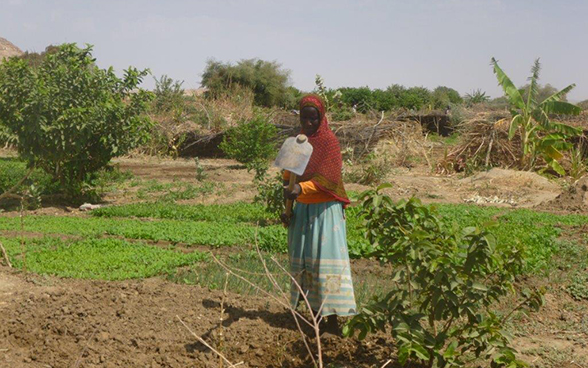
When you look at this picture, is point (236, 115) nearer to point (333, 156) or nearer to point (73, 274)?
point (73, 274)

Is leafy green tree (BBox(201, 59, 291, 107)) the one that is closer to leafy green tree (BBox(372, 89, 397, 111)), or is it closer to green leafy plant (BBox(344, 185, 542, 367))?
leafy green tree (BBox(372, 89, 397, 111))

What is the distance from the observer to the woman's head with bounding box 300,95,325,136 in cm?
496

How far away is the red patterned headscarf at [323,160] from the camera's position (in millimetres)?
4969

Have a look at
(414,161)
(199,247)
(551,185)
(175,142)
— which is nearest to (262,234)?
(199,247)

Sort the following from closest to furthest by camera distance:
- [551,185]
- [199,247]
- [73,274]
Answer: [73,274]
[199,247]
[551,185]

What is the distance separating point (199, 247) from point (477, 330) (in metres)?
5.20

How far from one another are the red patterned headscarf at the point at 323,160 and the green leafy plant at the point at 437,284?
1.97 feet

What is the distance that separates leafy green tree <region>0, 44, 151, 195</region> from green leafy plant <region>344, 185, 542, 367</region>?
26.6ft

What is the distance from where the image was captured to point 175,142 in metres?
20.9

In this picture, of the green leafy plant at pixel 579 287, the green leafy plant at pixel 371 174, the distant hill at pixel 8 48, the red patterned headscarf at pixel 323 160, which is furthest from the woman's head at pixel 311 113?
the distant hill at pixel 8 48

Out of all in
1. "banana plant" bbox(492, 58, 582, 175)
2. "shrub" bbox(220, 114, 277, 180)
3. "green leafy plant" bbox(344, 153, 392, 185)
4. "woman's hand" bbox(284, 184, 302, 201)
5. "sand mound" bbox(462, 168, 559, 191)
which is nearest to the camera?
"woman's hand" bbox(284, 184, 302, 201)

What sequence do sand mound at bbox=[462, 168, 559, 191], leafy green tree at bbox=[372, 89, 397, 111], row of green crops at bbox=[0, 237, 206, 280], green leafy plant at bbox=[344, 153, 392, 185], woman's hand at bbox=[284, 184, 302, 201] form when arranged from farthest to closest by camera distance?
leafy green tree at bbox=[372, 89, 397, 111] → sand mound at bbox=[462, 168, 559, 191] → green leafy plant at bbox=[344, 153, 392, 185] → row of green crops at bbox=[0, 237, 206, 280] → woman's hand at bbox=[284, 184, 302, 201]

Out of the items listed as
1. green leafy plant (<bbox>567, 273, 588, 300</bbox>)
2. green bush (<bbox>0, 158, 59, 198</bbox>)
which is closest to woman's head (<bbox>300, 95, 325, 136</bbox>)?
green leafy plant (<bbox>567, 273, 588, 300</bbox>)

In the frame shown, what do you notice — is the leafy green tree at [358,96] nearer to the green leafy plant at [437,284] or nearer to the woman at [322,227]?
the woman at [322,227]
